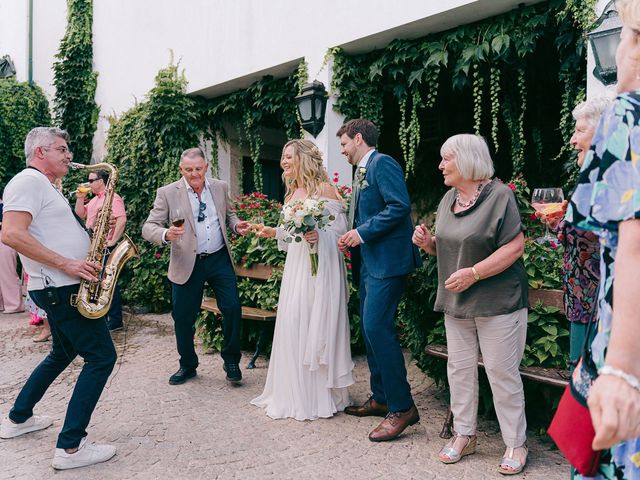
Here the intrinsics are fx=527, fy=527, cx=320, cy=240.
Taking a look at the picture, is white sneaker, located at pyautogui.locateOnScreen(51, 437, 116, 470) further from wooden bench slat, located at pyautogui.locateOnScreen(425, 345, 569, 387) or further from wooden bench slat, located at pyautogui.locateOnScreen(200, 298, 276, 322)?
wooden bench slat, located at pyautogui.locateOnScreen(425, 345, 569, 387)

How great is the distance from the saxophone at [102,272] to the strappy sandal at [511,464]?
2766 mm

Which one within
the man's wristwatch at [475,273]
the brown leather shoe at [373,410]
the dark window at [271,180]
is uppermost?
the dark window at [271,180]

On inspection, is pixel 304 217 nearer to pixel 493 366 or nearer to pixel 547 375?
pixel 493 366

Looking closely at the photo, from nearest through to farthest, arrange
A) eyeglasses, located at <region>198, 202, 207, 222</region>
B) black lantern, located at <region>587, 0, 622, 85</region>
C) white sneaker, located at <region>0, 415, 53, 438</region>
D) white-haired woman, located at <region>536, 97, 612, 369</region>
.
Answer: white-haired woman, located at <region>536, 97, 612, 369</region> → white sneaker, located at <region>0, 415, 53, 438</region> → black lantern, located at <region>587, 0, 622, 85</region> → eyeglasses, located at <region>198, 202, 207, 222</region>

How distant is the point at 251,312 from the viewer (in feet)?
18.2

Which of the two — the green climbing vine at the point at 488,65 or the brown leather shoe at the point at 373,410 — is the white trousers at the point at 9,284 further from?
the brown leather shoe at the point at 373,410

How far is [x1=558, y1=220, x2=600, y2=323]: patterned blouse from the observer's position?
2.77 metres

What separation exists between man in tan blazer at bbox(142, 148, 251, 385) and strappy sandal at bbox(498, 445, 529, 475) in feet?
8.46

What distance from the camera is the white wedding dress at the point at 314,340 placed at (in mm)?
4234

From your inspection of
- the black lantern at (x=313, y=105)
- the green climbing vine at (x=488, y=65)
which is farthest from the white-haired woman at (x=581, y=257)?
the black lantern at (x=313, y=105)

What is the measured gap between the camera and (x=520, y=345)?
3299 millimetres

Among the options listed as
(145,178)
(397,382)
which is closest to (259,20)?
(145,178)

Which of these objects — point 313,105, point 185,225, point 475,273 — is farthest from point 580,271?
point 313,105

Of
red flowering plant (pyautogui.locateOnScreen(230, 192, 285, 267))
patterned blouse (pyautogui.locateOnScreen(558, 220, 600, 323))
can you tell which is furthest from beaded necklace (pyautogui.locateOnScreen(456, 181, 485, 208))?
red flowering plant (pyautogui.locateOnScreen(230, 192, 285, 267))
